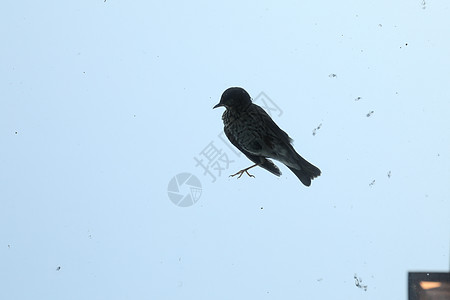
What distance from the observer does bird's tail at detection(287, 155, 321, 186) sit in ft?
7.40

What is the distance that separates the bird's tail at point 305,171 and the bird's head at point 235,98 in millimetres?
296

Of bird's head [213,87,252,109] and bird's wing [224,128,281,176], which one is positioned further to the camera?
bird's wing [224,128,281,176]

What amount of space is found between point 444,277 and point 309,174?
589 millimetres

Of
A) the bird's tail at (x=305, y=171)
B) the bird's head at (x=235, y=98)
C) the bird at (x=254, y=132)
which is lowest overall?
the bird's tail at (x=305, y=171)

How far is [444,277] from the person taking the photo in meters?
2.07

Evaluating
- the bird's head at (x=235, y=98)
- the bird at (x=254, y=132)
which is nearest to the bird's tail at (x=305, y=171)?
the bird at (x=254, y=132)

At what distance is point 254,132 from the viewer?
2193mm

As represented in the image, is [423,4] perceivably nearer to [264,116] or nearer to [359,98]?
[359,98]

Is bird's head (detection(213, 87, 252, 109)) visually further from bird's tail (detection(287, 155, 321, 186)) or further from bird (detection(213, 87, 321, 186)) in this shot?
Answer: bird's tail (detection(287, 155, 321, 186))

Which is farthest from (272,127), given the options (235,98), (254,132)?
(235,98)

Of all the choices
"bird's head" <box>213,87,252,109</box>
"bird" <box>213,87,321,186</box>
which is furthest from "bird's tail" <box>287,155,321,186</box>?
"bird's head" <box>213,87,252,109</box>

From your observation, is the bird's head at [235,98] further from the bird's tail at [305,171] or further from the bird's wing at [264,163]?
the bird's tail at [305,171]

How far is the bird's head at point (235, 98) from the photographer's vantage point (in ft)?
7.09

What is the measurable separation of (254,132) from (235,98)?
0.46ft
